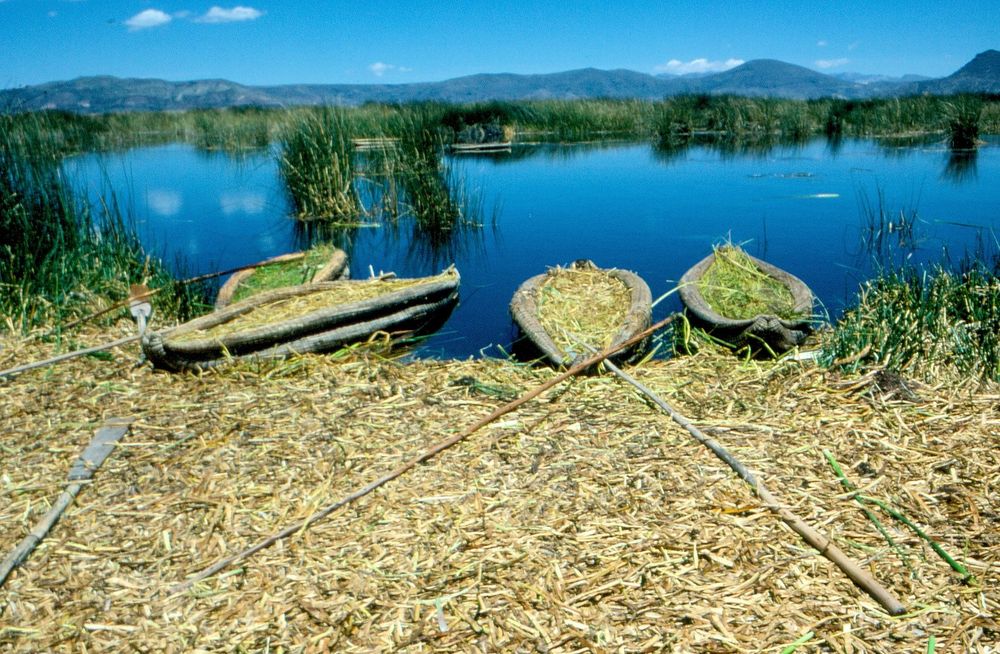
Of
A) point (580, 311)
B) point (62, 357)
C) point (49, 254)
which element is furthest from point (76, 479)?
point (580, 311)

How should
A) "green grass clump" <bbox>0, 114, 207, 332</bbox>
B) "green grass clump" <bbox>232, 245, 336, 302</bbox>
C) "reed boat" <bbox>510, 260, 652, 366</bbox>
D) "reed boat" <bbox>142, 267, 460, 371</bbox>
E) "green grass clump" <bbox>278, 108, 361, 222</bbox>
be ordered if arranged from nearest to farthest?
1. "reed boat" <bbox>142, 267, 460, 371</bbox>
2. "reed boat" <bbox>510, 260, 652, 366</bbox>
3. "green grass clump" <bbox>0, 114, 207, 332</bbox>
4. "green grass clump" <bbox>232, 245, 336, 302</bbox>
5. "green grass clump" <bbox>278, 108, 361, 222</bbox>

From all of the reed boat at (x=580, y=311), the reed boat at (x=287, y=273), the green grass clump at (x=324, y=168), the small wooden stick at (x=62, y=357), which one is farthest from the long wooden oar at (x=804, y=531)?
the green grass clump at (x=324, y=168)

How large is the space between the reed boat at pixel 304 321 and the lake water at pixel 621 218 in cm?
53

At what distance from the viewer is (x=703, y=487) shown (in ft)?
11.1

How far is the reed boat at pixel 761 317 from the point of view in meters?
5.54

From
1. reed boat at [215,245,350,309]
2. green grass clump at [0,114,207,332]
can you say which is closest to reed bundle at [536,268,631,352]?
reed boat at [215,245,350,309]

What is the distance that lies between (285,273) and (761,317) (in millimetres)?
4806

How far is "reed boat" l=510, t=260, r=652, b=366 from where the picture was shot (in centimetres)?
542

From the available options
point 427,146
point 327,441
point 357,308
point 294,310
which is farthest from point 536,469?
point 427,146

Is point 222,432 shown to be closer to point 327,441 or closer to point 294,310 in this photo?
point 327,441

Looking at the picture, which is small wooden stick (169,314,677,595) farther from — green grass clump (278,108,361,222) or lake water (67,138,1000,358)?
green grass clump (278,108,361,222)

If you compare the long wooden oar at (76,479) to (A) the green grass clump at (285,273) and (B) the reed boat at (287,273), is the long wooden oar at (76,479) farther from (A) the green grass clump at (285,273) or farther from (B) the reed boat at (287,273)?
(A) the green grass clump at (285,273)

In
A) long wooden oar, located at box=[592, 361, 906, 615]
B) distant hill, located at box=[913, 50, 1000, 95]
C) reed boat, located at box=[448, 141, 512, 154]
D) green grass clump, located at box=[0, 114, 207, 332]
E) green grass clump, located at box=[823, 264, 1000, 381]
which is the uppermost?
distant hill, located at box=[913, 50, 1000, 95]

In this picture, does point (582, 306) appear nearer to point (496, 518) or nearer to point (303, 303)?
point (303, 303)
